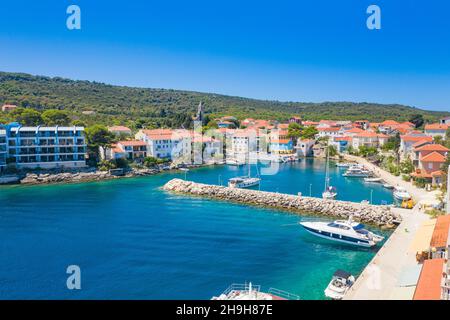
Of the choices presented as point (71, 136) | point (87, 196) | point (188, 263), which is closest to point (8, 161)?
point (71, 136)

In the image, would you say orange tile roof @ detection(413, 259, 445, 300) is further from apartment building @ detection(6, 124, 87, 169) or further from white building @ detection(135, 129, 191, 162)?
white building @ detection(135, 129, 191, 162)

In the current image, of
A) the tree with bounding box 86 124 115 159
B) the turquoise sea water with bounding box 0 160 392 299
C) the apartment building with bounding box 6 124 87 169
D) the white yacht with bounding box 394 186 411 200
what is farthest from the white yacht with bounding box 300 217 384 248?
the tree with bounding box 86 124 115 159

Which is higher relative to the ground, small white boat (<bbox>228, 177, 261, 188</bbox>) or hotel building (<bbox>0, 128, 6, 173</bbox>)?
hotel building (<bbox>0, 128, 6, 173</bbox>)

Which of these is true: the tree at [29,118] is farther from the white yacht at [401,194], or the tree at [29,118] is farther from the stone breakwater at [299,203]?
the white yacht at [401,194]

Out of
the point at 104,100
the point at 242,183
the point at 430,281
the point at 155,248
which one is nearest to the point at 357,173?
the point at 242,183
